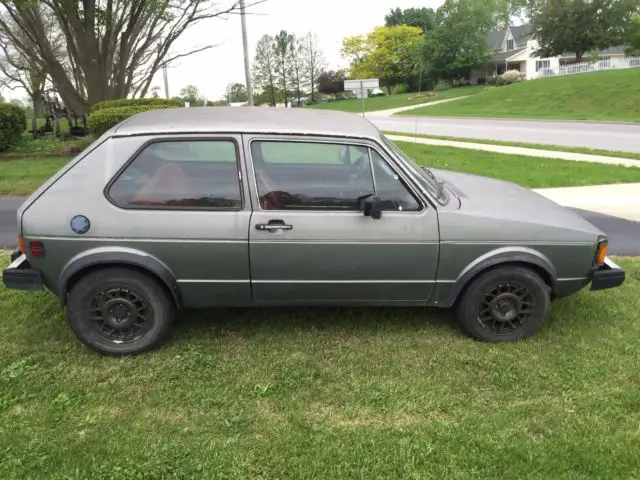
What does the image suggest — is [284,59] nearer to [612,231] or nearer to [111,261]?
[612,231]

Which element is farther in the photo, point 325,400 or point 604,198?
point 604,198

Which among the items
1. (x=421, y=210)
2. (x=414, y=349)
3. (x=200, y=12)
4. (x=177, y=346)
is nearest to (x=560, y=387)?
(x=414, y=349)

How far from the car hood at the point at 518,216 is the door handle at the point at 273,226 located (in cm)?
105

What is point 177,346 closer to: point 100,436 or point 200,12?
point 100,436

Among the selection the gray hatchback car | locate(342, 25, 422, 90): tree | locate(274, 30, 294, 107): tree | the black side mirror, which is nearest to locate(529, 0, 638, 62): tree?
locate(342, 25, 422, 90): tree

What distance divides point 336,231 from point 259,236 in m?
0.50

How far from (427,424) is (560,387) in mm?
972

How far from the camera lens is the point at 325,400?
3.18 meters

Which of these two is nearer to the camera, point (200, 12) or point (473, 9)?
point (200, 12)

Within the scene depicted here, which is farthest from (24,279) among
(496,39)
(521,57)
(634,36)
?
(496,39)

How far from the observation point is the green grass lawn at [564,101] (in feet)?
101

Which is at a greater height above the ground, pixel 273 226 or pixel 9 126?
pixel 9 126

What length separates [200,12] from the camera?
15.8 metres

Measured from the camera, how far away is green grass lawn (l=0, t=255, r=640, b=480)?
266 centimetres
